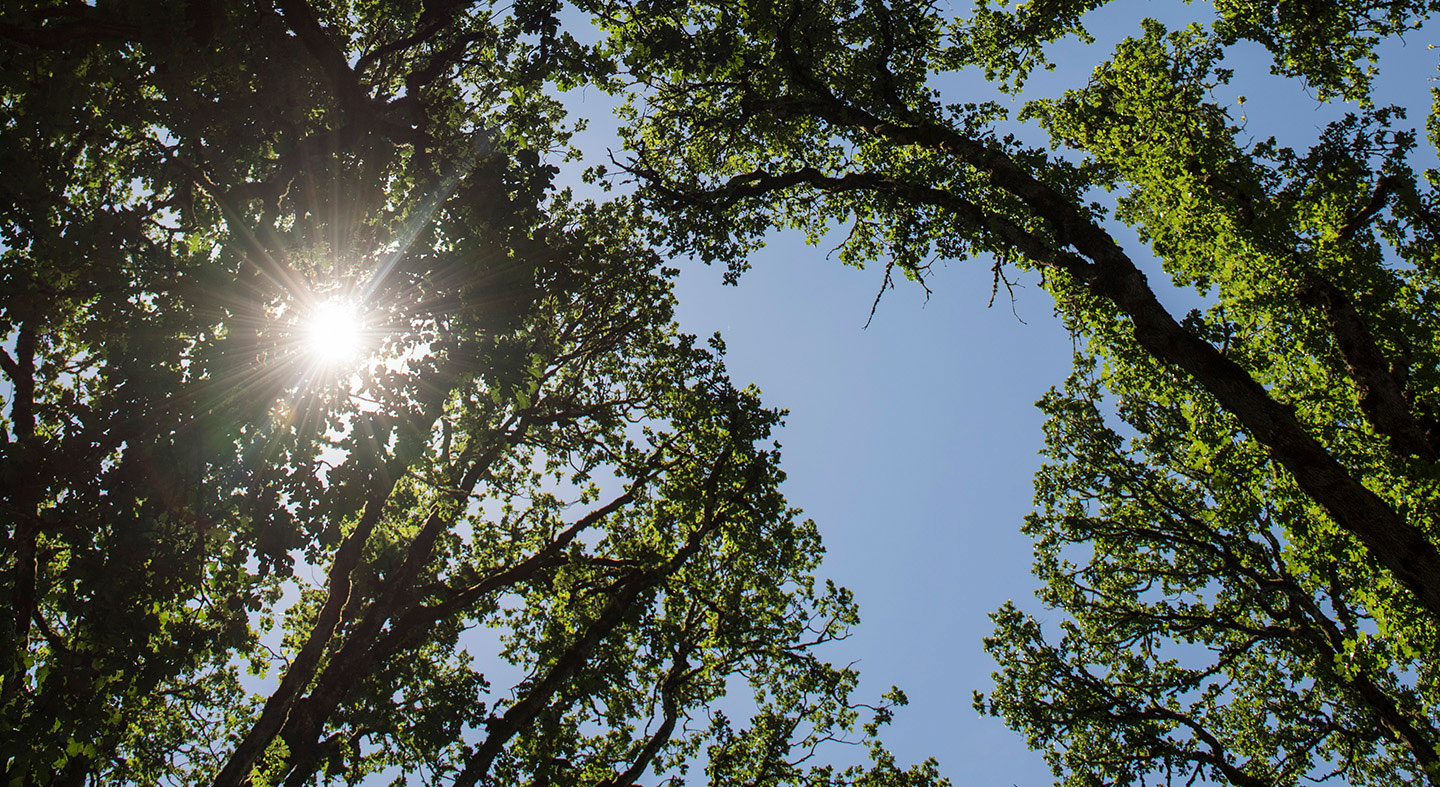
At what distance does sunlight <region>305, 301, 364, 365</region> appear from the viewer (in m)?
6.80

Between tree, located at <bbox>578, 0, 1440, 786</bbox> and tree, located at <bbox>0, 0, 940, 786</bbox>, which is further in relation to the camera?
tree, located at <bbox>578, 0, 1440, 786</bbox>

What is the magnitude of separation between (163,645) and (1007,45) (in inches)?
617

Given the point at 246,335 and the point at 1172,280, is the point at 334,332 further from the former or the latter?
the point at 1172,280

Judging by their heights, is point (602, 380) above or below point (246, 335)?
above

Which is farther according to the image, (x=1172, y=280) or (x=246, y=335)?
(x=1172, y=280)

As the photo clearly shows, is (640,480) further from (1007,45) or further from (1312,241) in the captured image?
(1312,241)

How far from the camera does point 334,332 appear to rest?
728 cm

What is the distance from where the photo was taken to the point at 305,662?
36.9ft

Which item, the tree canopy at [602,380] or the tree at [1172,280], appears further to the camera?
the tree at [1172,280]

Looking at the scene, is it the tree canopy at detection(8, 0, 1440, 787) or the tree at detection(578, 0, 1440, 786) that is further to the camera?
the tree at detection(578, 0, 1440, 786)

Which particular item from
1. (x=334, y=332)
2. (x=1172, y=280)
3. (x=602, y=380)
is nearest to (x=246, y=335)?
(x=334, y=332)

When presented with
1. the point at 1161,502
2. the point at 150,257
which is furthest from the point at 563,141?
the point at 1161,502

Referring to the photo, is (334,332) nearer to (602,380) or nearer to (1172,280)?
(602,380)

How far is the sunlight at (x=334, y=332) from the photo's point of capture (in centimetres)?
680
